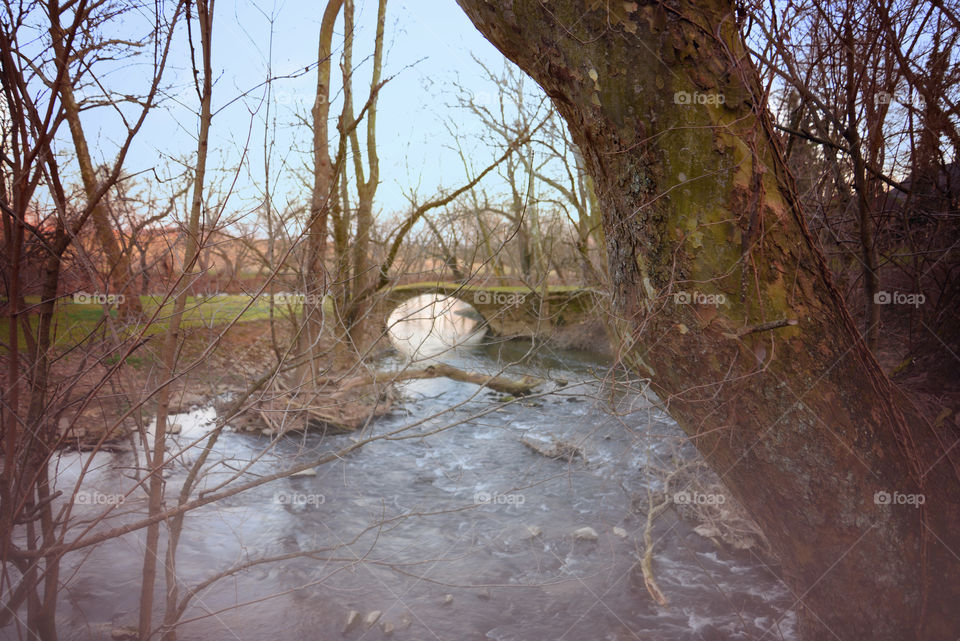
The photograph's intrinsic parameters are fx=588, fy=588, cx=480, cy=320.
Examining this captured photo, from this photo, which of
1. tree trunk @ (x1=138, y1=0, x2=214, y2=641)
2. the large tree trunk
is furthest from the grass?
the large tree trunk

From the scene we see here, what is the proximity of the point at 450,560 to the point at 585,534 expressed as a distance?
983mm

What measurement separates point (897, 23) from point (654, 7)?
1.62 meters

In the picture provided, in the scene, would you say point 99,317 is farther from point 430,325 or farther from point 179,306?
point 430,325

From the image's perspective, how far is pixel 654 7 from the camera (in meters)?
2.04

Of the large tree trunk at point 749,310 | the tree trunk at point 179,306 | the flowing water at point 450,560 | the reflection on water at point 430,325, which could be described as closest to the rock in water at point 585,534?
the flowing water at point 450,560

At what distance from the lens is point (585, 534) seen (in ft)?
13.5

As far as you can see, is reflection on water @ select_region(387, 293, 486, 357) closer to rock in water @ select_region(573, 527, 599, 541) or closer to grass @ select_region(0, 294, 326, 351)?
grass @ select_region(0, 294, 326, 351)

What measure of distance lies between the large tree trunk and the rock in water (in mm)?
1912

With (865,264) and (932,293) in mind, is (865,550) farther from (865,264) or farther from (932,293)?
(932,293)

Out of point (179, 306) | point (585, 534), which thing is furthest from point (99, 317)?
point (585, 534)

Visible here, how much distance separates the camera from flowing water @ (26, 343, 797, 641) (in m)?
3.07

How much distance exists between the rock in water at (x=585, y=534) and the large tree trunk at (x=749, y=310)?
6.27 ft

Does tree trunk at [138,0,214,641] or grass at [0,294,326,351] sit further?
grass at [0,294,326,351]

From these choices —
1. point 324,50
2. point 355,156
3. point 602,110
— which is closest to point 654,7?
point 602,110
